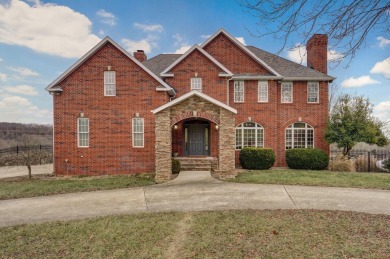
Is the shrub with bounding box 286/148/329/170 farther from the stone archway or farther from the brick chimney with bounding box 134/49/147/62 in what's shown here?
the brick chimney with bounding box 134/49/147/62

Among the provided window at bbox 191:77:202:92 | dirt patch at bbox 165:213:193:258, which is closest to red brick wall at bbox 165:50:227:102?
window at bbox 191:77:202:92

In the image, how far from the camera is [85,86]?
15750 millimetres

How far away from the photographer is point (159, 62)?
21.2 metres

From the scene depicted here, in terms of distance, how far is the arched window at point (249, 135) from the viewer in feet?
61.0

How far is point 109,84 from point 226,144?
7.94m

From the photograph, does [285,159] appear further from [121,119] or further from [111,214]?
[111,214]

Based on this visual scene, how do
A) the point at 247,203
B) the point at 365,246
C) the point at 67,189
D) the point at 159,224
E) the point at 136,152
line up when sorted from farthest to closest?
the point at 136,152, the point at 67,189, the point at 247,203, the point at 159,224, the point at 365,246

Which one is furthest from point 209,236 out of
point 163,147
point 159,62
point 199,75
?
point 159,62

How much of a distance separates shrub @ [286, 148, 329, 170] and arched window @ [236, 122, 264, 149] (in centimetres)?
231

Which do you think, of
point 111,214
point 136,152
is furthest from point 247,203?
point 136,152

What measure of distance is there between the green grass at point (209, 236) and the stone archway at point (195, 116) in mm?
5413

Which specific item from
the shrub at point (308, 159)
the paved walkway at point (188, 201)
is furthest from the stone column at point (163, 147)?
the shrub at point (308, 159)

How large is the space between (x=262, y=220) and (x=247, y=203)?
1.82 metres

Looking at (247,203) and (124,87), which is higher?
(124,87)
